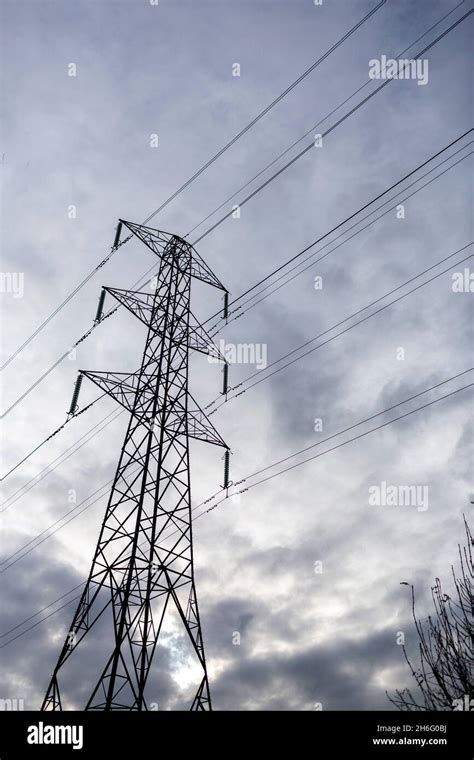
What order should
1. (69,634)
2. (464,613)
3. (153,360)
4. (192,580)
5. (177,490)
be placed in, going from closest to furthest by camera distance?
(464,613), (69,634), (192,580), (177,490), (153,360)

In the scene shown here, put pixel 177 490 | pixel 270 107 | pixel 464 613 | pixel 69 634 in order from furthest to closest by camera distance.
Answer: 1. pixel 270 107
2. pixel 177 490
3. pixel 69 634
4. pixel 464 613

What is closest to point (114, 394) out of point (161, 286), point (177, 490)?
point (177, 490)

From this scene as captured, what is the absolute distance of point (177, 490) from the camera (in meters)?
15.6

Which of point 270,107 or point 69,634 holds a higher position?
point 270,107
